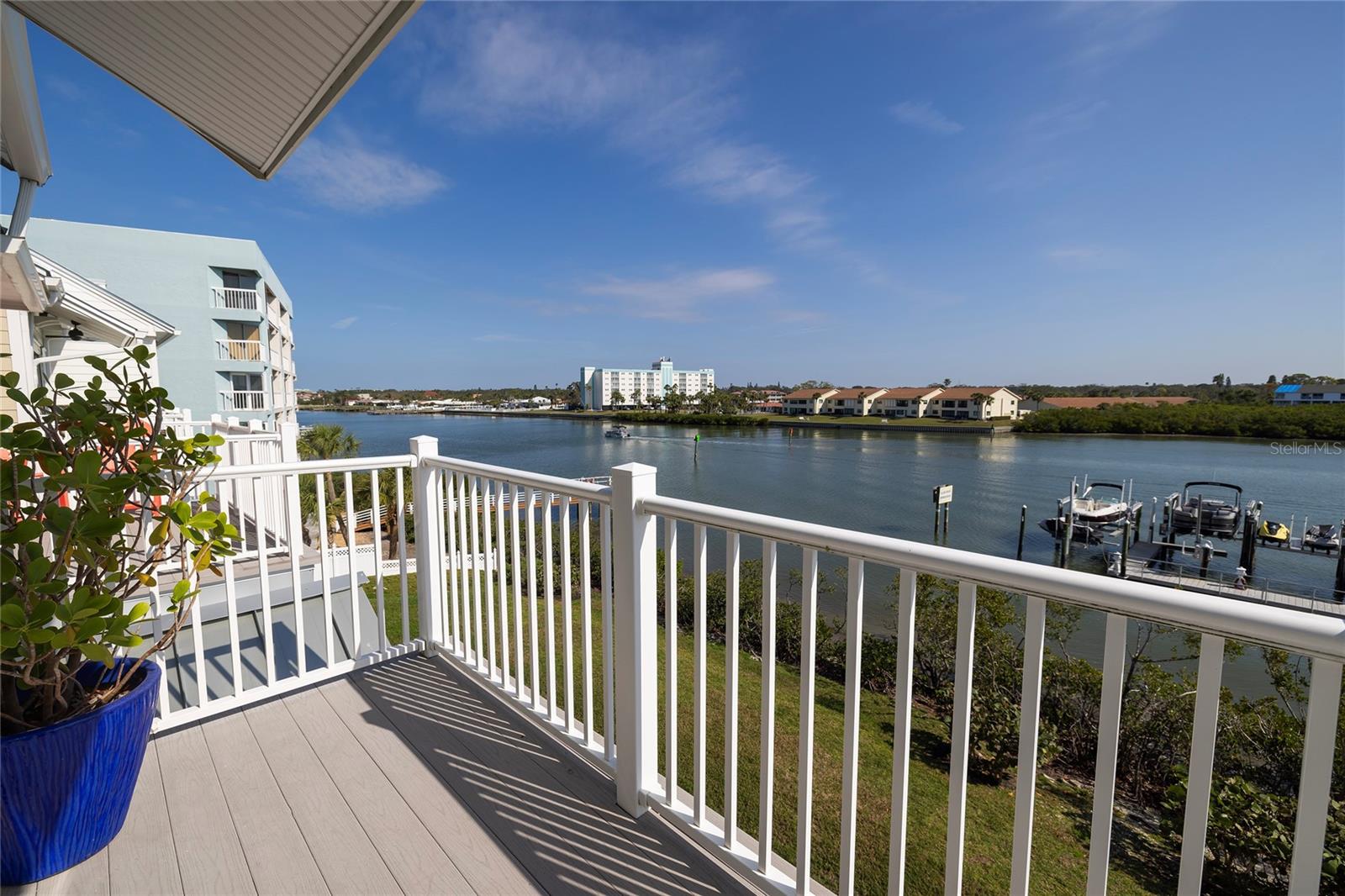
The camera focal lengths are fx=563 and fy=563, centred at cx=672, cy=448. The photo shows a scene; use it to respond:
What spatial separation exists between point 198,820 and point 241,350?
2467 centimetres

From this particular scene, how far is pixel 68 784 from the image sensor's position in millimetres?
1465

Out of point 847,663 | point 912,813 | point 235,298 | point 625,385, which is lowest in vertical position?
point 912,813

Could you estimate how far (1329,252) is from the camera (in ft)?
62.8

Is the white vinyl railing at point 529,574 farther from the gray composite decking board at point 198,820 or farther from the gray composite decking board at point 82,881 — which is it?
the gray composite decking board at point 82,881

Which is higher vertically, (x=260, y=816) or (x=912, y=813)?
(x=260, y=816)

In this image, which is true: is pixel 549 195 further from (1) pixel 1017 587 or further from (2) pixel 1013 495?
(2) pixel 1013 495

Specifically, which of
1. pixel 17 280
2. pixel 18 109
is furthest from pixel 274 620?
pixel 18 109

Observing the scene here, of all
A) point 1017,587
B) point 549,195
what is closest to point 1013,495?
point 549,195

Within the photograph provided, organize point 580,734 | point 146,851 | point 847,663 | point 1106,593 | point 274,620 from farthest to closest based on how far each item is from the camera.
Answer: point 274,620, point 580,734, point 146,851, point 847,663, point 1106,593

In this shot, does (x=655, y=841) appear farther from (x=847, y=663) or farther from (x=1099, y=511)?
(x=1099, y=511)

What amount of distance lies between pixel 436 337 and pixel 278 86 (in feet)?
87.7

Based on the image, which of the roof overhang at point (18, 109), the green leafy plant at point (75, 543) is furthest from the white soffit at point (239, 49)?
the green leafy plant at point (75, 543)

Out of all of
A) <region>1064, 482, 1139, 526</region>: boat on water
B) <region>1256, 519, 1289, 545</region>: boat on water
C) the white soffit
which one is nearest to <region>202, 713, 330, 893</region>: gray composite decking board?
the white soffit

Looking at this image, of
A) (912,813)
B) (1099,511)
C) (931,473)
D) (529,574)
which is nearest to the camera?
(529,574)
